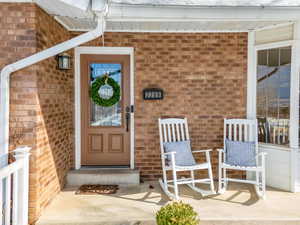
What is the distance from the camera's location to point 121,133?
15.8 feet

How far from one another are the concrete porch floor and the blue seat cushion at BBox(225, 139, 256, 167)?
17.9 inches

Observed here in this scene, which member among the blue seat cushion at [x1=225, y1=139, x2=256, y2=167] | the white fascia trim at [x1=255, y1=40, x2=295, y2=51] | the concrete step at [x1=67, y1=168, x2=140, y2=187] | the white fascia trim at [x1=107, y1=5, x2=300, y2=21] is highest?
the white fascia trim at [x1=107, y1=5, x2=300, y2=21]

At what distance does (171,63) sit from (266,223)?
8.97 ft

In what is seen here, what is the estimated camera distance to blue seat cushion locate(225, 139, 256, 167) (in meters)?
4.14

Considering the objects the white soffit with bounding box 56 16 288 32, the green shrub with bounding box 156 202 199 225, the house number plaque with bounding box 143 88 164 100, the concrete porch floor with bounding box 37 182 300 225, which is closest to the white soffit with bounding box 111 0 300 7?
the white soffit with bounding box 56 16 288 32

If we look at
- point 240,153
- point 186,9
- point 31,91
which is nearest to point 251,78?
point 240,153

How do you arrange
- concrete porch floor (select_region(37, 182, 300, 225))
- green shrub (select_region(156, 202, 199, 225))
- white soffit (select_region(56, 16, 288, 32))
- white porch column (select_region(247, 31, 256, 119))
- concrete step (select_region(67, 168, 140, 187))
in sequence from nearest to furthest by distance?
green shrub (select_region(156, 202, 199, 225)) < concrete porch floor (select_region(37, 182, 300, 225)) < white soffit (select_region(56, 16, 288, 32)) < concrete step (select_region(67, 168, 140, 187)) < white porch column (select_region(247, 31, 256, 119))

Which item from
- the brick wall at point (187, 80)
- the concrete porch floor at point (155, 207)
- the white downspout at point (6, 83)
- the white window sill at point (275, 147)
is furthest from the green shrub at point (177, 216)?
the white window sill at point (275, 147)

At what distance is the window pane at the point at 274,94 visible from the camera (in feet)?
14.0

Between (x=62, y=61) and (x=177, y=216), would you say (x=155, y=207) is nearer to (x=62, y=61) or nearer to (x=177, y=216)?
(x=177, y=216)

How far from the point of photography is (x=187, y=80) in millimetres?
4672

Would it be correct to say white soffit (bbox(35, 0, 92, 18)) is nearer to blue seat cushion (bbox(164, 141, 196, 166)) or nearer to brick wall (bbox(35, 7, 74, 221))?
brick wall (bbox(35, 7, 74, 221))

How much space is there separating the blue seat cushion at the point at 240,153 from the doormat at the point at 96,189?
1.79m

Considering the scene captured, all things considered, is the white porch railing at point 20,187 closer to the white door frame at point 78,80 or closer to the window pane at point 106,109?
the white door frame at point 78,80
